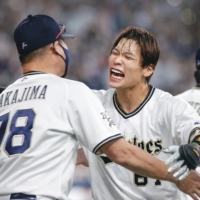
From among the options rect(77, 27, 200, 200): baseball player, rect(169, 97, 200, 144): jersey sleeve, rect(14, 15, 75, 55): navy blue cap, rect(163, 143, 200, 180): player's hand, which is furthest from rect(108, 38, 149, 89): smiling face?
rect(163, 143, 200, 180): player's hand

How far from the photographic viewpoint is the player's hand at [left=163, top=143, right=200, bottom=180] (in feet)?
9.72

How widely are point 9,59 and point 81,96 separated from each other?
21.3 ft

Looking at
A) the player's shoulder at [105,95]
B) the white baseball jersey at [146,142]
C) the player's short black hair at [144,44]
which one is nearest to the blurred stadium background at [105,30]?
the player's shoulder at [105,95]

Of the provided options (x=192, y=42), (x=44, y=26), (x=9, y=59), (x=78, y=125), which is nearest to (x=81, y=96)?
(x=78, y=125)

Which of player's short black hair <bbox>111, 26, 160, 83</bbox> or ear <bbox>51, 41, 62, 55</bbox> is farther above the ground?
ear <bbox>51, 41, 62, 55</bbox>

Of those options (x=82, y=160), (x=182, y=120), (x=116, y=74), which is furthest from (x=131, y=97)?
(x=82, y=160)

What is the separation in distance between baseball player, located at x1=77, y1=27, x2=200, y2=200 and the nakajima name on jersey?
97 cm

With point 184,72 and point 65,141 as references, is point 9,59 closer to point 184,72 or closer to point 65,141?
point 184,72

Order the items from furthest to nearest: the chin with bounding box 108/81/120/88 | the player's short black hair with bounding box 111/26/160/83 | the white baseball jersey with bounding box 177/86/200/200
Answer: the white baseball jersey with bounding box 177/86/200/200
the player's short black hair with bounding box 111/26/160/83
the chin with bounding box 108/81/120/88

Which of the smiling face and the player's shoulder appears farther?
the player's shoulder

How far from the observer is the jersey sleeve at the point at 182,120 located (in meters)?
3.49

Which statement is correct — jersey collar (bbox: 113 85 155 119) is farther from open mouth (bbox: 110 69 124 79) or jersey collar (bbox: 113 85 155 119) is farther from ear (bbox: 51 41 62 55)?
ear (bbox: 51 41 62 55)

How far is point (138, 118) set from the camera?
3936mm

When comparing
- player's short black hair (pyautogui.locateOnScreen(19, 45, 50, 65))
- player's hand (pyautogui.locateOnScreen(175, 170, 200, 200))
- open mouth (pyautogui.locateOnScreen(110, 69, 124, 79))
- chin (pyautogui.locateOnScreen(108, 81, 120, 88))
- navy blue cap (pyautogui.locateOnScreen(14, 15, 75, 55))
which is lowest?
player's hand (pyautogui.locateOnScreen(175, 170, 200, 200))
